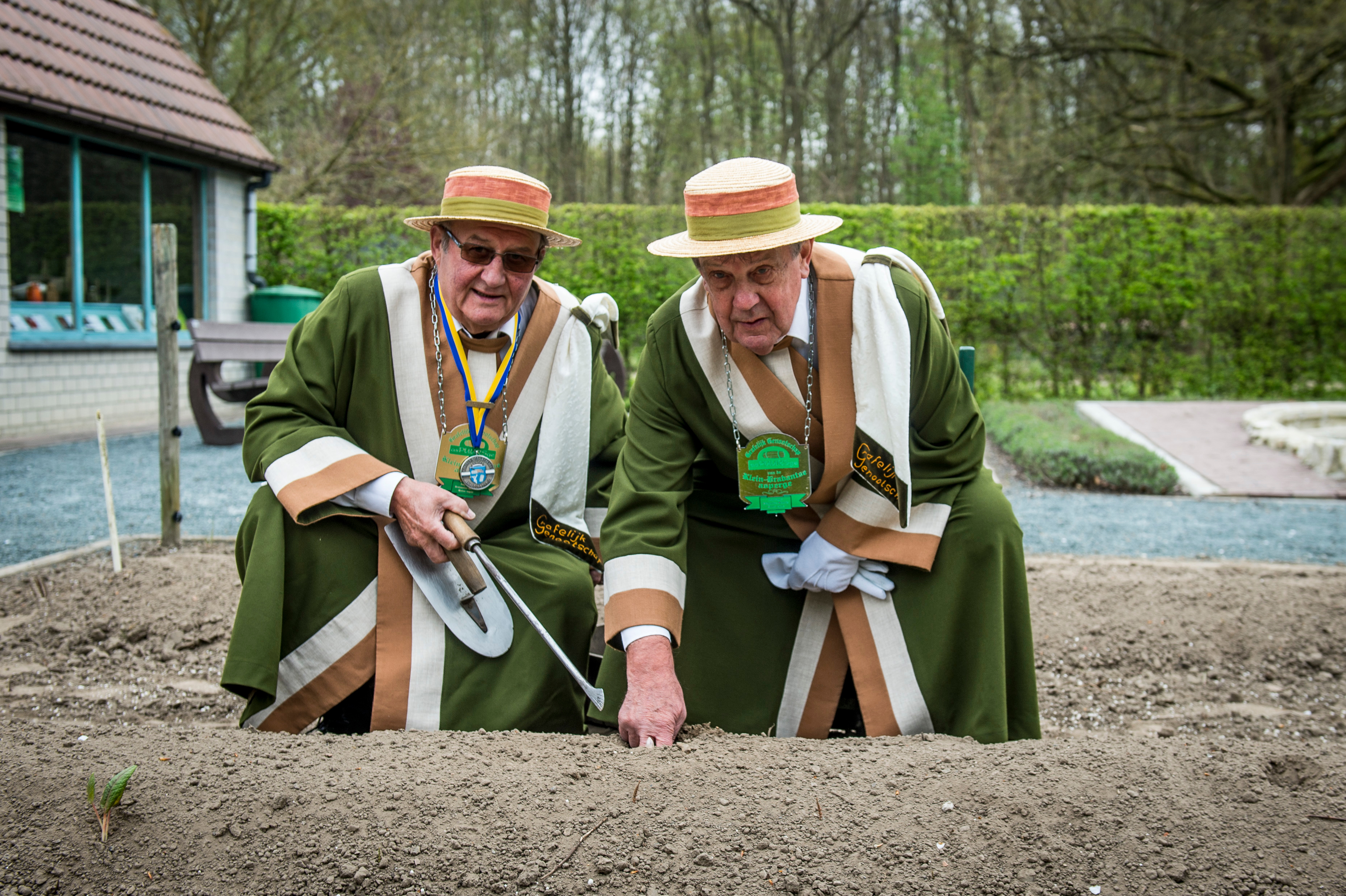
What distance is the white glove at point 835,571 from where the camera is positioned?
2549 mm

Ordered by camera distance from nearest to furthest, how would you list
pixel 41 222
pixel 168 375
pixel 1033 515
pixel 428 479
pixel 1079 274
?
pixel 428 479 → pixel 168 375 → pixel 1033 515 → pixel 41 222 → pixel 1079 274

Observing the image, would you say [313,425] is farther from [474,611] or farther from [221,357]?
[221,357]

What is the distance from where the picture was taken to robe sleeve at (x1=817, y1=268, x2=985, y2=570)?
254cm

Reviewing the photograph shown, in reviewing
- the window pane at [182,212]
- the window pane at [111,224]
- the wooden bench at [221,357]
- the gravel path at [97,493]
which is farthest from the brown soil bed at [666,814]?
the window pane at [182,212]

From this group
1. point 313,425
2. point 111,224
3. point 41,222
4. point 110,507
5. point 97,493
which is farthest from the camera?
point 111,224

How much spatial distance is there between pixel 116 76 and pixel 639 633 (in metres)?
9.51

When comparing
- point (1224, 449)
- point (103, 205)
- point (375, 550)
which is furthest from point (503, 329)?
point (103, 205)

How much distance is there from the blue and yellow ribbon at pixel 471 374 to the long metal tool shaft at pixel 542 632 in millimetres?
393

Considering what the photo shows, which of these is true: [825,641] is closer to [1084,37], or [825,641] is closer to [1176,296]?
[1176,296]

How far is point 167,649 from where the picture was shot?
3486 mm

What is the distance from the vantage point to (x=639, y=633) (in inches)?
91.4

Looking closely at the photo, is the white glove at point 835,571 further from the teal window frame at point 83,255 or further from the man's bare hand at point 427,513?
the teal window frame at point 83,255

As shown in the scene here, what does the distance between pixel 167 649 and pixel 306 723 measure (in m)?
1.25

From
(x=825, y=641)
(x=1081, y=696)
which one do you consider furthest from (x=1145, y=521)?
(x=825, y=641)
